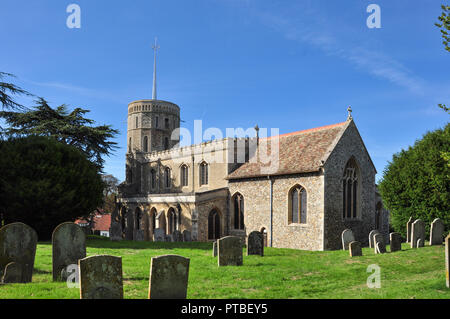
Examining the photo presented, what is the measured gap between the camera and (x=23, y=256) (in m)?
10.1

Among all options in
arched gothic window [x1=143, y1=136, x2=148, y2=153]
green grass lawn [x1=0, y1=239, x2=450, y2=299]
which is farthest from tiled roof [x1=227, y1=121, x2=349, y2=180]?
arched gothic window [x1=143, y1=136, x2=148, y2=153]

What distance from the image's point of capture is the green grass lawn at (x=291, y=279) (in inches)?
339

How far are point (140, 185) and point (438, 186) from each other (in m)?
31.2

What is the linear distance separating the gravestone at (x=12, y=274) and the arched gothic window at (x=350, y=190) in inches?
737

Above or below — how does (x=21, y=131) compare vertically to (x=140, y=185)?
above

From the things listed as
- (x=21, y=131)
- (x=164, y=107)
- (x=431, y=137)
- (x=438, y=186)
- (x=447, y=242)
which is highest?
(x=164, y=107)

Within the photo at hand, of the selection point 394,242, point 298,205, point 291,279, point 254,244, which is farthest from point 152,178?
point 291,279

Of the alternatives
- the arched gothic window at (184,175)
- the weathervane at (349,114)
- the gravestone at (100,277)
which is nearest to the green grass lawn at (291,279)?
the gravestone at (100,277)

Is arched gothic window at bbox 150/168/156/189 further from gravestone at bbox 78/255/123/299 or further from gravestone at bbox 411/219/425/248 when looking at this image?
gravestone at bbox 78/255/123/299

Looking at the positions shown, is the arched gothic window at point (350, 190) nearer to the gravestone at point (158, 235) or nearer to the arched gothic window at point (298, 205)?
the arched gothic window at point (298, 205)

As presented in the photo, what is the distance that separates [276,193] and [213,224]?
619 centimetres

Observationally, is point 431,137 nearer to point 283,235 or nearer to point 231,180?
point 283,235
